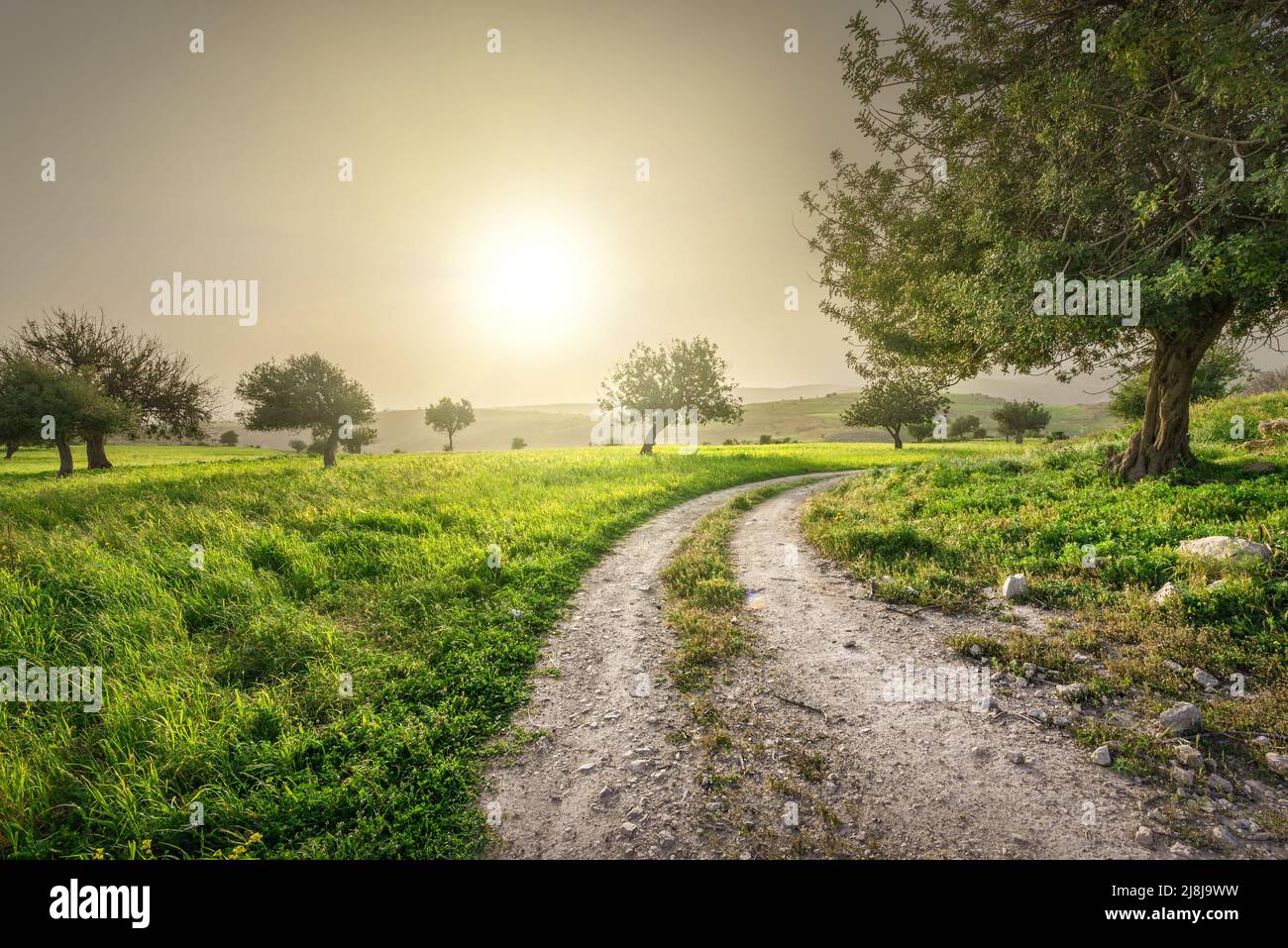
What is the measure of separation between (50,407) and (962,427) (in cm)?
13139

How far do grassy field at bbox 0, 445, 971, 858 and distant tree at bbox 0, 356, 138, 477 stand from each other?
109 feet

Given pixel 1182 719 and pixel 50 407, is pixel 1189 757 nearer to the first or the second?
pixel 1182 719

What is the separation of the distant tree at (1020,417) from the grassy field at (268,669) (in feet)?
330

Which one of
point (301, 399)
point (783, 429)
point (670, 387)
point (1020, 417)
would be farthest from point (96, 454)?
point (783, 429)

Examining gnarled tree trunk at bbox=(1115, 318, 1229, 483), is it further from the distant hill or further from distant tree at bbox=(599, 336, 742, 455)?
the distant hill

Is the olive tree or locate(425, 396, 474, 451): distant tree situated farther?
locate(425, 396, 474, 451): distant tree

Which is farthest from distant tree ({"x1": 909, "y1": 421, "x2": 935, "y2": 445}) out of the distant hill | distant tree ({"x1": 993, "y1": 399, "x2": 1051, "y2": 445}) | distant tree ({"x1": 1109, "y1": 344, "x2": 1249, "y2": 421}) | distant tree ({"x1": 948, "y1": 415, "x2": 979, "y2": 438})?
the distant hill

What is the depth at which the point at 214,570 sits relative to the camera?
28.1 ft

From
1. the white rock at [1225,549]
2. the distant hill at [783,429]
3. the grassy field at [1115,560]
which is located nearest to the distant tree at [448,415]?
the distant hill at [783,429]

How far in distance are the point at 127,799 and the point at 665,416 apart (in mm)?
40052

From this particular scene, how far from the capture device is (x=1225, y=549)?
741cm

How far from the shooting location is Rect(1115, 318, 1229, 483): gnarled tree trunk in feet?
43.1
